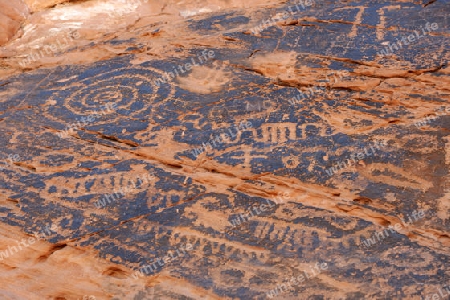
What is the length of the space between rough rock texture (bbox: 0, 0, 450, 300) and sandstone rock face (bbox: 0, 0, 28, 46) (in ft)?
4.59

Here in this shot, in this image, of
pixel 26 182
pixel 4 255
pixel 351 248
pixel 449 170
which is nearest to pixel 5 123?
pixel 26 182

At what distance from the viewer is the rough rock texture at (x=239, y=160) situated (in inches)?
126

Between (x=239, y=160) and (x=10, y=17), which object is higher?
(x=10, y=17)

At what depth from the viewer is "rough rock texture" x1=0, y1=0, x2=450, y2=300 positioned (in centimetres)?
320

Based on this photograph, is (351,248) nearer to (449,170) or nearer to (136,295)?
(449,170)

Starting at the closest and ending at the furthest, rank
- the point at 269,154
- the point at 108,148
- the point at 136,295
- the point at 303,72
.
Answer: the point at 136,295, the point at 269,154, the point at 108,148, the point at 303,72

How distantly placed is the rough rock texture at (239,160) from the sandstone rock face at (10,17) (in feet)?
4.59

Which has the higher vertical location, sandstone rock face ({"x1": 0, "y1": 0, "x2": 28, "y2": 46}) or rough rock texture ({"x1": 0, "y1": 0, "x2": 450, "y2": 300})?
sandstone rock face ({"x1": 0, "y1": 0, "x2": 28, "y2": 46})

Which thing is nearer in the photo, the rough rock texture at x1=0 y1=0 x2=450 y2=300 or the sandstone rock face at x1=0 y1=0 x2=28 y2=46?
the rough rock texture at x1=0 y1=0 x2=450 y2=300

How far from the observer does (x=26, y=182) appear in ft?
13.0

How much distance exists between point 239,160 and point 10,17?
464 centimetres

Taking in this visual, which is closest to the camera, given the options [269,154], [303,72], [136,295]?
[136,295]

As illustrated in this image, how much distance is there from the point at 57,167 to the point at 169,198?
1.05 meters

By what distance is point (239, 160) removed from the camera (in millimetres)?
3859
